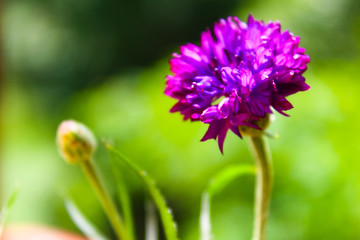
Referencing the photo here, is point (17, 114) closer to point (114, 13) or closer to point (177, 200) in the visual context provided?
point (114, 13)

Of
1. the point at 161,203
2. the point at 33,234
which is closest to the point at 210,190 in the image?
the point at 161,203

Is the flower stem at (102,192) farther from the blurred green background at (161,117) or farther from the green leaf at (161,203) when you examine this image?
the blurred green background at (161,117)

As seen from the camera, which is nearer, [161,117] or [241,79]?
[241,79]

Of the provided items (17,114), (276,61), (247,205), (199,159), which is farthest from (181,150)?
(17,114)

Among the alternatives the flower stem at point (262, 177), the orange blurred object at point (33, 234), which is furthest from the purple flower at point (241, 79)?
the orange blurred object at point (33, 234)

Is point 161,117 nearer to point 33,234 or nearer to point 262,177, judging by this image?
point 33,234

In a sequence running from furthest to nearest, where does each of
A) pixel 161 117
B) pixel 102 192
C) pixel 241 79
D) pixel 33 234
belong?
1. pixel 161 117
2. pixel 33 234
3. pixel 102 192
4. pixel 241 79
